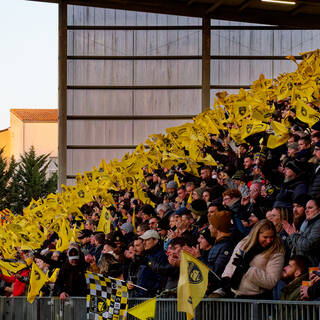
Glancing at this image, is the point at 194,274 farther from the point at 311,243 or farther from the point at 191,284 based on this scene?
the point at 311,243

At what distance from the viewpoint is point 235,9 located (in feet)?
98.6

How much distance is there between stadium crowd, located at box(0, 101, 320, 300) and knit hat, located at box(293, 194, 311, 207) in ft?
0.03

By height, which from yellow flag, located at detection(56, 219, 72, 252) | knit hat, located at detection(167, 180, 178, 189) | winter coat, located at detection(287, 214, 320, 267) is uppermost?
knit hat, located at detection(167, 180, 178, 189)

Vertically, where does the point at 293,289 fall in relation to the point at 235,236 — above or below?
below

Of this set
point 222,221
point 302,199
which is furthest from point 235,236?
point 302,199

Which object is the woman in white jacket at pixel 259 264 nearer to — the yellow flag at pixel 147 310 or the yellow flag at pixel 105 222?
the yellow flag at pixel 147 310

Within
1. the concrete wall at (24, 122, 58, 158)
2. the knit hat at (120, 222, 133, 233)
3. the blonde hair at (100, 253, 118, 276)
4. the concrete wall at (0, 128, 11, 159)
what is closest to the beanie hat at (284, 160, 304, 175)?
the blonde hair at (100, 253, 118, 276)

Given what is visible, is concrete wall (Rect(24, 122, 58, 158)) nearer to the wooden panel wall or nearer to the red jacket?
the wooden panel wall

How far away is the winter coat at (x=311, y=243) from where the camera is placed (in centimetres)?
687

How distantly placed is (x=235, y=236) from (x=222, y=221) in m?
0.22

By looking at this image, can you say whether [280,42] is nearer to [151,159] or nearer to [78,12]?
[78,12]

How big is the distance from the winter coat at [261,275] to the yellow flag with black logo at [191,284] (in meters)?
0.40

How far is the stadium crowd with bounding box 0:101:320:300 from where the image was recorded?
7.01 metres

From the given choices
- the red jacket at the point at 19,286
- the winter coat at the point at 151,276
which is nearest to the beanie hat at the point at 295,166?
the winter coat at the point at 151,276
